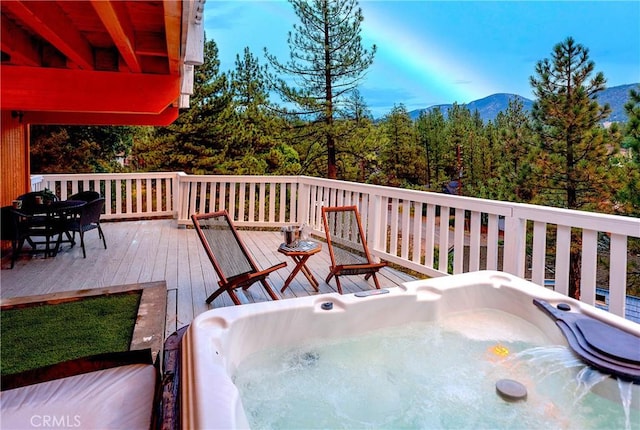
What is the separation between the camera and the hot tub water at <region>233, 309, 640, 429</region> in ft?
5.57

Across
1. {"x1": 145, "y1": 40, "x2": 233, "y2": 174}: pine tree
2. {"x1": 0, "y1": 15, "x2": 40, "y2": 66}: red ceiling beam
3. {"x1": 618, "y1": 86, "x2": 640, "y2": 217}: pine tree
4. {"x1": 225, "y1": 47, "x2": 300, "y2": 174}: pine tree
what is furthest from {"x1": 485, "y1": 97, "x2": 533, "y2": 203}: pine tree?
{"x1": 0, "y1": 15, "x2": 40, "y2": 66}: red ceiling beam

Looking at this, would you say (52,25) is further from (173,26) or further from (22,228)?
(22,228)

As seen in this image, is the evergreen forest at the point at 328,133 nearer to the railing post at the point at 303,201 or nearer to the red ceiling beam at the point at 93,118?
the red ceiling beam at the point at 93,118

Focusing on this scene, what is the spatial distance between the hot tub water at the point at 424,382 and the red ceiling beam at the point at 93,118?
469cm

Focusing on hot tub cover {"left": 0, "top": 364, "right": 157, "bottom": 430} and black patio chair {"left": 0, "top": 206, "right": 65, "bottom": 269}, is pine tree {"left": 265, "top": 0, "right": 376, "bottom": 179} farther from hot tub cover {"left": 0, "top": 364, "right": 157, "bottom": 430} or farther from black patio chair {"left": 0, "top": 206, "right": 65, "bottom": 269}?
hot tub cover {"left": 0, "top": 364, "right": 157, "bottom": 430}

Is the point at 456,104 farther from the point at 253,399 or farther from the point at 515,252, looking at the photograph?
the point at 253,399

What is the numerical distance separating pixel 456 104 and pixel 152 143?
1959 cm

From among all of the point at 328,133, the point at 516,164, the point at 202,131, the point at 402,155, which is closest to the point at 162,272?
the point at 202,131

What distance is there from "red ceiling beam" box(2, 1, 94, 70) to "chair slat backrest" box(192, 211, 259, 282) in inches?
56.5

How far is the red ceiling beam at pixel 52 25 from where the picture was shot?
6.15 ft

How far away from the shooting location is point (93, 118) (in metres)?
5.64

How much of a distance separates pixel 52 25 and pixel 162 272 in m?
2.71

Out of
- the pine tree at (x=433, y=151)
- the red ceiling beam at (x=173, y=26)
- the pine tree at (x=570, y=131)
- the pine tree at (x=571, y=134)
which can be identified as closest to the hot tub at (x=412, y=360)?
the red ceiling beam at (x=173, y=26)

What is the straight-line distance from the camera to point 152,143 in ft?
46.3
